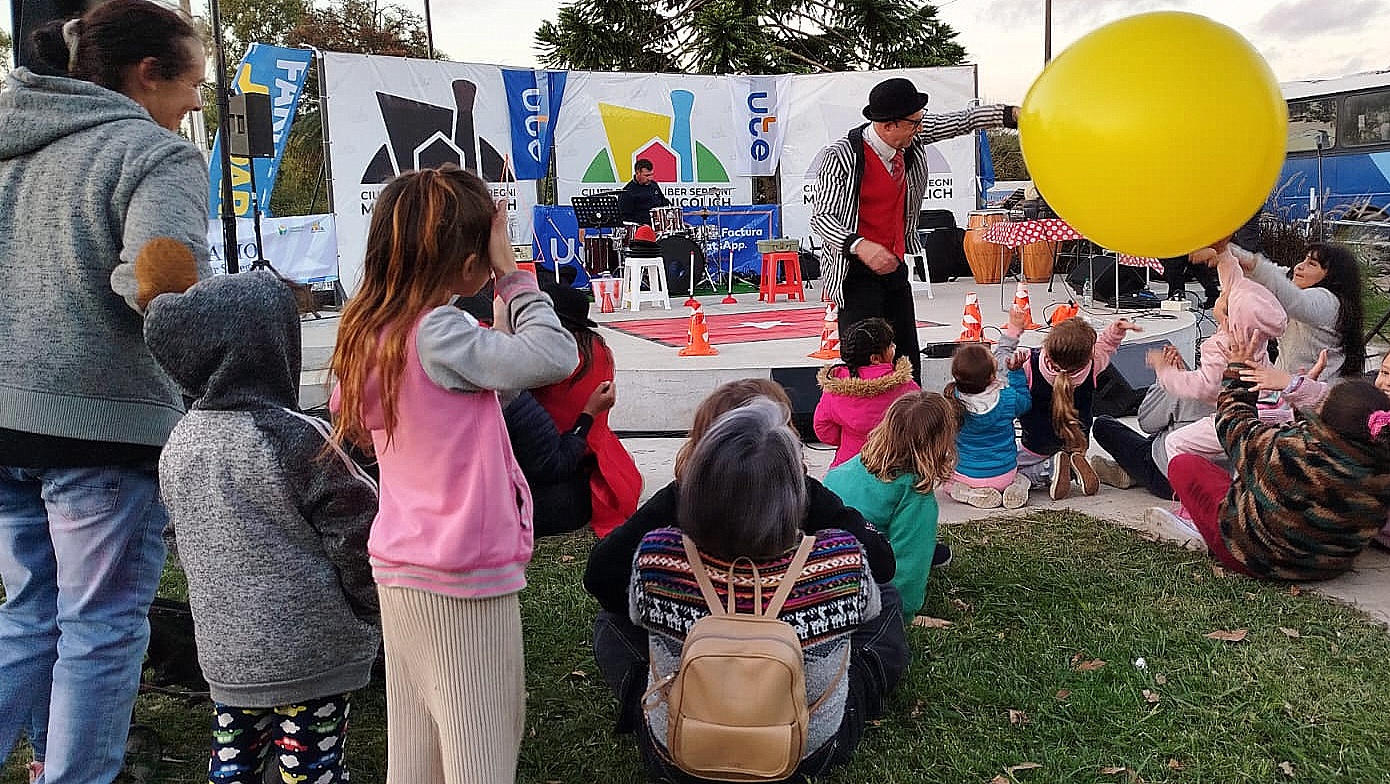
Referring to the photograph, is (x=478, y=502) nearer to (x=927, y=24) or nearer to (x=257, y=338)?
(x=257, y=338)

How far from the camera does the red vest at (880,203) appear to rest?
15.4 ft

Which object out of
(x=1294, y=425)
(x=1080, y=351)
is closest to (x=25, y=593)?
(x=1294, y=425)

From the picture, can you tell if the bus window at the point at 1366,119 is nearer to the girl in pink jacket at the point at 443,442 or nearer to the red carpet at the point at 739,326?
the red carpet at the point at 739,326

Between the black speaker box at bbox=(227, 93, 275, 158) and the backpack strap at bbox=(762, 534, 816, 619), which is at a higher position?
the black speaker box at bbox=(227, 93, 275, 158)

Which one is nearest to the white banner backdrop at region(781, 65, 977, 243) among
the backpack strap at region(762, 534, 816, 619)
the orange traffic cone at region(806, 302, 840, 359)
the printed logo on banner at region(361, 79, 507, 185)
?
the printed logo on banner at region(361, 79, 507, 185)

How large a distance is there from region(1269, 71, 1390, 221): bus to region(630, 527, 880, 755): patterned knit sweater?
15.6 meters

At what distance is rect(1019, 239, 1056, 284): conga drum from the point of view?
14039mm

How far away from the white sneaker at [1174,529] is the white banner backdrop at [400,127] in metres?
8.59

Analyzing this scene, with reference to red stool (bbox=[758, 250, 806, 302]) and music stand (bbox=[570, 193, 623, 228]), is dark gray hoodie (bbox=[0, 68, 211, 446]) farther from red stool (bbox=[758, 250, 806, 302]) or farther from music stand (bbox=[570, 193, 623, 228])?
music stand (bbox=[570, 193, 623, 228])

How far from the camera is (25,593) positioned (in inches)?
91.2

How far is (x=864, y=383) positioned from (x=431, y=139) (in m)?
9.66

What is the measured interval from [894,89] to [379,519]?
128 inches

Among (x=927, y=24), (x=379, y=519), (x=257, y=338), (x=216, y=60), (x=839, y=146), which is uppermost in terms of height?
(x=927, y=24)

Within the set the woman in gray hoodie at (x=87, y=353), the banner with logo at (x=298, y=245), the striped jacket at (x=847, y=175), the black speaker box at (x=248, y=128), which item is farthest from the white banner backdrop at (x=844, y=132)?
the woman in gray hoodie at (x=87, y=353)
